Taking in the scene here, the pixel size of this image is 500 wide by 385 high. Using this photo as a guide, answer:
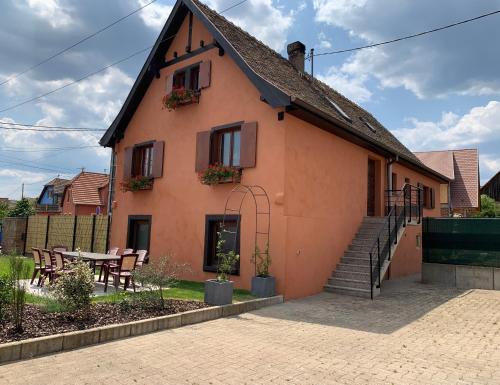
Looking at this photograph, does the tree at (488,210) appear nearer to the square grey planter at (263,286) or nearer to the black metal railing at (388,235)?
the black metal railing at (388,235)

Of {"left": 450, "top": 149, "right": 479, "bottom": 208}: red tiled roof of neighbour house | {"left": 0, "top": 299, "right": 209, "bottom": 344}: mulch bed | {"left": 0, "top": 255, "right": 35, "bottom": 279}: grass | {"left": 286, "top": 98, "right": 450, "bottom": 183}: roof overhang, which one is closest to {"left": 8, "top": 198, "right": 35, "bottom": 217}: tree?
{"left": 0, "top": 255, "right": 35, "bottom": 279}: grass

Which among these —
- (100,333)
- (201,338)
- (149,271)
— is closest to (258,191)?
(149,271)

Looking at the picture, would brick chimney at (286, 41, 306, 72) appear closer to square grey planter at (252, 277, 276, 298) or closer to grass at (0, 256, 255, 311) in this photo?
grass at (0, 256, 255, 311)

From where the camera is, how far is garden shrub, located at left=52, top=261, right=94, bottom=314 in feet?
20.4

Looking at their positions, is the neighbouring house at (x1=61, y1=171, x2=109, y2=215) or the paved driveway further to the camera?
the neighbouring house at (x1=61, y1=171, x2=109, y2=215)

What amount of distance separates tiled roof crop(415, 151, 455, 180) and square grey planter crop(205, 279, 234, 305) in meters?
24.1

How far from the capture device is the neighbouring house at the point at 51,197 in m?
47.2

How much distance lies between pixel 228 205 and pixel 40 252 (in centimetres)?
489

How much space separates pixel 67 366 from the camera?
4.82m

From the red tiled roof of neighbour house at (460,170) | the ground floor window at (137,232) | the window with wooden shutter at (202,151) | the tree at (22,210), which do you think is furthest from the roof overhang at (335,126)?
the tree at (22,210)

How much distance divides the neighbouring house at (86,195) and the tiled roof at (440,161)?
27293mm

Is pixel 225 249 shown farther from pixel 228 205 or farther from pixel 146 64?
pixel 146 64

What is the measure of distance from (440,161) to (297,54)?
723 inches

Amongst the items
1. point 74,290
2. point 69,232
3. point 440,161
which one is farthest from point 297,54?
point 440,161
